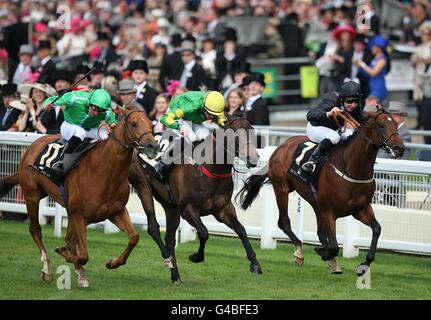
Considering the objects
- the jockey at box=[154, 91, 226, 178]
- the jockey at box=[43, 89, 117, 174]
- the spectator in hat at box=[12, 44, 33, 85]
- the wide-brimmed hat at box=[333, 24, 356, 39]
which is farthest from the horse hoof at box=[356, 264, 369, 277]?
the spectator in hat at box=[12, 44, 33, 85]

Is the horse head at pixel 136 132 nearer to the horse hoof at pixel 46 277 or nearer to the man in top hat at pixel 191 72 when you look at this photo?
the horse hoof at pixel 46 277

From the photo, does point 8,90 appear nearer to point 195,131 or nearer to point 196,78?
point 196,78

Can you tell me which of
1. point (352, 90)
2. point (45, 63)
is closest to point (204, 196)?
point (352, 90)

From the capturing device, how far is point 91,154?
10.9m

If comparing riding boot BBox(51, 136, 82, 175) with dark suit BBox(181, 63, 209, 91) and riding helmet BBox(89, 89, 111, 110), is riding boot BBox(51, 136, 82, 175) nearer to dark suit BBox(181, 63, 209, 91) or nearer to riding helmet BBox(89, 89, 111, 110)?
riding helmet BBox(89, 89, 111, 110)

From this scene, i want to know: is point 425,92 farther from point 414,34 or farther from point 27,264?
point 27,264

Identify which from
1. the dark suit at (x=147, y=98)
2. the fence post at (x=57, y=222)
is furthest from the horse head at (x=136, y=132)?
the dark suit at (x=147, y=98)

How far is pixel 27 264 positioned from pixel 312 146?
3.13 meters

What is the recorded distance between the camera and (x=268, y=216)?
13.6m

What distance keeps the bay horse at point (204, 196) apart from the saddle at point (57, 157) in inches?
39.7

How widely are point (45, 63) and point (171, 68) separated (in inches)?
79.1

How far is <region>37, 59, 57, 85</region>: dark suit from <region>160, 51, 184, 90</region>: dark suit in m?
1.68

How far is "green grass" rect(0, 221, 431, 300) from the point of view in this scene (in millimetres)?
10609
